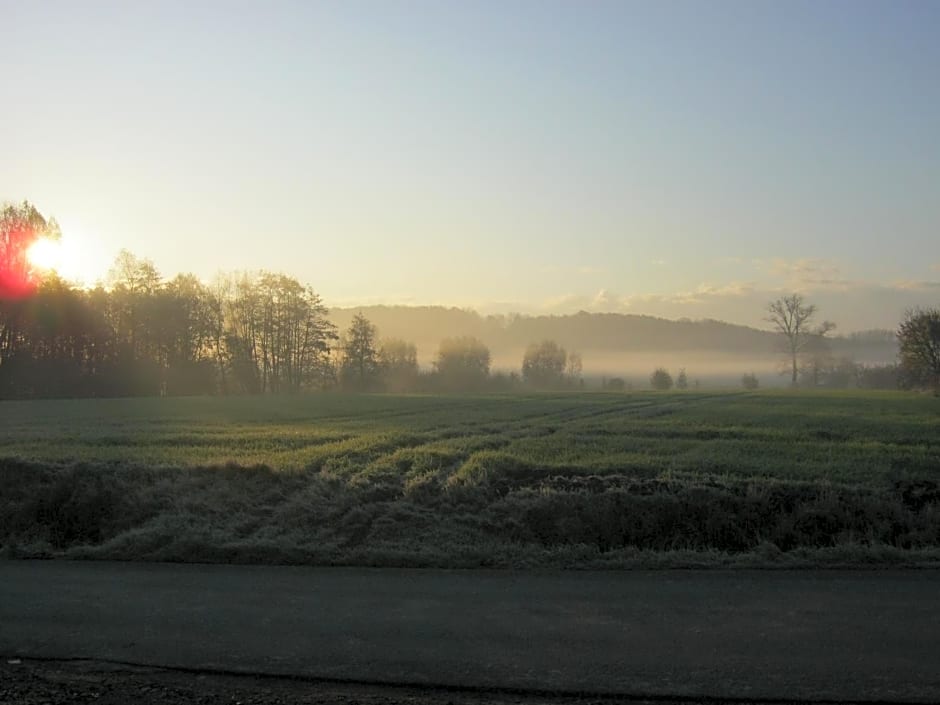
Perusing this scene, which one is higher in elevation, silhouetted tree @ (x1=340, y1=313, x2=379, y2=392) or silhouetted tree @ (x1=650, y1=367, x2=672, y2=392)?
silhouetted tree @ (x1=340, y1=313, x2=379, y2=392)

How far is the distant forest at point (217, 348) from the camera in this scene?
65938 mm

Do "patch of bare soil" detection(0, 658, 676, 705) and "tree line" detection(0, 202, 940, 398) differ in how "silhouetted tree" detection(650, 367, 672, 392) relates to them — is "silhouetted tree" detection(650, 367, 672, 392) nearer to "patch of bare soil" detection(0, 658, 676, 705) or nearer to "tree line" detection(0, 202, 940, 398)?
"tree line" detection(0, 202, 940, 398)

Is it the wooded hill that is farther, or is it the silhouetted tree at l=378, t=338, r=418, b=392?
the wooded hill

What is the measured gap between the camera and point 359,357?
10081 cm

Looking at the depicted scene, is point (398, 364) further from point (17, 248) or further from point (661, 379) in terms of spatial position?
point (17, 248)

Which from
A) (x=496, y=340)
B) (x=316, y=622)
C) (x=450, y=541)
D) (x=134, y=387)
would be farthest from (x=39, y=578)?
(x=496, y=340)

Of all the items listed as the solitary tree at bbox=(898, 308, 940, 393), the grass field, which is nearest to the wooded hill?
the solitary tree at bbox=(898, 308, 940, 393)

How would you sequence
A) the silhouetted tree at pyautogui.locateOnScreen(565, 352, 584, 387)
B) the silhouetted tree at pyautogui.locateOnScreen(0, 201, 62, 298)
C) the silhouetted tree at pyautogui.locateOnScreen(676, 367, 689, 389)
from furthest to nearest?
1. the silhouetted tree at pyautogui.locateOnScreen(565, 352, 584, 387)
2. the silhouetted tree at pyautogui.locateOnScreen(676, 367, 689, 389)
3. the silhouetted tree at pyautogui.locateOnScreen(0, 201, 62, 298)

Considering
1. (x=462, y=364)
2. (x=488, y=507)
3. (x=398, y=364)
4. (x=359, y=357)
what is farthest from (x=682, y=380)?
(x=488, y=507)

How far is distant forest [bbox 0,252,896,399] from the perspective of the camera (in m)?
65.9

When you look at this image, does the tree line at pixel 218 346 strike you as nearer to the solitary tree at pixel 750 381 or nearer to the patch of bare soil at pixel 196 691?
the solitary tree at pixel 750 381

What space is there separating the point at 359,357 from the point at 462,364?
17022 mm

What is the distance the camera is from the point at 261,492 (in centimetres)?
1297

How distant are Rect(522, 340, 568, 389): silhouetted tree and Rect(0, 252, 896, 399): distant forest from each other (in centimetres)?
29
